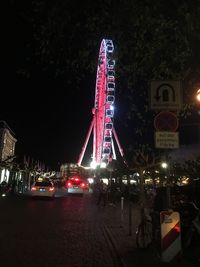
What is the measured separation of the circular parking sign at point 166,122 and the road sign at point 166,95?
0.41 ft

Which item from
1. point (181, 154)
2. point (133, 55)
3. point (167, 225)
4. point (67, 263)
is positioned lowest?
point (67, 263)

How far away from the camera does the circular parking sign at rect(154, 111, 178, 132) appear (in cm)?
945

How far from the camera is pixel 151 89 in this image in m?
9.71

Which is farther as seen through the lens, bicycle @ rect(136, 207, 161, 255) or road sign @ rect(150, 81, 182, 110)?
bicycle @ rect(136, 207, 161, 255)

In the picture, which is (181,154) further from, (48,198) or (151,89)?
(151,89)

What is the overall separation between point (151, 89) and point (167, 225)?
8.92 feet

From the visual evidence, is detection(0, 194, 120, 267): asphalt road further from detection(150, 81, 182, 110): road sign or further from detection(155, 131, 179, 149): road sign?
detection(150, 81, 182, 110): road sign

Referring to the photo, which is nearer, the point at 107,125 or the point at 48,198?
the point at 48,198

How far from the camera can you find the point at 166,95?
31.7ft

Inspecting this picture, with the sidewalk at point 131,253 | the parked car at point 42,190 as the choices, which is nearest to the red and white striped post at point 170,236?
the sidewalk at point 131,253

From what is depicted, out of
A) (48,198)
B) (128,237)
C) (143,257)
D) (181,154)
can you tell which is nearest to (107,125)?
(181,154)

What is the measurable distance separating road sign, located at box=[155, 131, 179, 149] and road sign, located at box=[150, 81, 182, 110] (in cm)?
61

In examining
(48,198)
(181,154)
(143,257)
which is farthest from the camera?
(181,154)

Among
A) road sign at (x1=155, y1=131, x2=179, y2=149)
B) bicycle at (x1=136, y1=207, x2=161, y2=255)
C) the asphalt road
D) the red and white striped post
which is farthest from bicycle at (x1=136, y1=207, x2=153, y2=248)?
road sign at (x1=155, y1=131, x2=179, y2=149)
